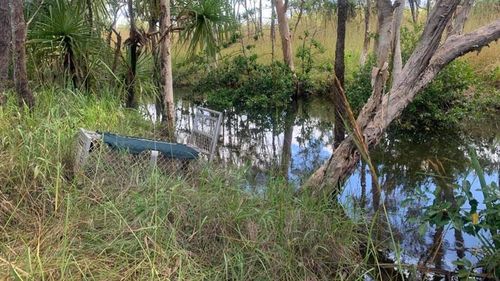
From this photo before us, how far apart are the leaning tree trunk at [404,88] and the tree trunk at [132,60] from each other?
3.33 meters

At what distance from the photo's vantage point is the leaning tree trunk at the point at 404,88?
12.6ft

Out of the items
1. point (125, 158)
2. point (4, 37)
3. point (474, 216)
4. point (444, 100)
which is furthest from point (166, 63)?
point (444, 100)

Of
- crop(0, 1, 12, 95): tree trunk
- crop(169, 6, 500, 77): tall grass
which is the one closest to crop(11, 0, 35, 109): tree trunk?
crop(0, 1, 12, 95): tree trunk

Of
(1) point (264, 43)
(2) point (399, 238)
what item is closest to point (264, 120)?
(2) point (399, 238)

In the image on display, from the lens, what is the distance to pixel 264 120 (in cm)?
1070

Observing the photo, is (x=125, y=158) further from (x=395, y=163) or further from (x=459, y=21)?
(x=459, y=21)

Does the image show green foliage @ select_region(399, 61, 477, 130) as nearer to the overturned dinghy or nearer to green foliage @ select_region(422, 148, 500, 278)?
the overturned dinghy

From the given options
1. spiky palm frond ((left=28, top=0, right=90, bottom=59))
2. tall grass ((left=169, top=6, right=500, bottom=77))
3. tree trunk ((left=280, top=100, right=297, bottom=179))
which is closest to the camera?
spiky palm frond ((left=28, top=0, right=90, bottom=59))

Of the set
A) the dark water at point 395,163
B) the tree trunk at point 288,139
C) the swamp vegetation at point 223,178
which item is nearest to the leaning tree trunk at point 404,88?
the swamp vegetation at point 223,178

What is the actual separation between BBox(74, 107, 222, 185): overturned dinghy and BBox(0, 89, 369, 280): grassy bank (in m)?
0.11

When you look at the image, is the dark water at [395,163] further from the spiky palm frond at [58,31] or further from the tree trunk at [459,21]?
the spiky palm frond at [58,31]

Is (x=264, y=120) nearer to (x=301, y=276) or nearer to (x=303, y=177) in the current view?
(x=303, y=177)

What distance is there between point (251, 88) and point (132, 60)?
5.80 m

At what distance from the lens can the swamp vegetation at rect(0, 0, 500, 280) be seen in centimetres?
260
